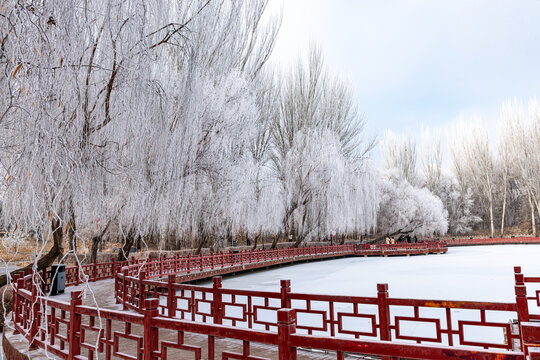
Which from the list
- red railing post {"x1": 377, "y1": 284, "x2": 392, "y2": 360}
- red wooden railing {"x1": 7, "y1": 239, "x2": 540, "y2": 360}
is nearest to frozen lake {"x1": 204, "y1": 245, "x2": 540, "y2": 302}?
red wooden railing {"x1": 7, "y1": 239, "x2": 540, "y2": 360}

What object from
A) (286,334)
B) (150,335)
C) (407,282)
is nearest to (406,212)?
(407,282)

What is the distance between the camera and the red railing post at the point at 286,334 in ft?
7.72

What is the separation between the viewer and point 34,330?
4.59 meters

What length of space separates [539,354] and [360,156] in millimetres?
23526

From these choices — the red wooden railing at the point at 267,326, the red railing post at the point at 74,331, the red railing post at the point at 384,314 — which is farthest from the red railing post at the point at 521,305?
the red railing post at the point at 74,331

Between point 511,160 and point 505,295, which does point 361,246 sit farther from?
point 511,160

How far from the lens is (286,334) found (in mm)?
2371

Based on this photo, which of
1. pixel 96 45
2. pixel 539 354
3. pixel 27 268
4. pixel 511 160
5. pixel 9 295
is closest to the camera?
pixel 539 354

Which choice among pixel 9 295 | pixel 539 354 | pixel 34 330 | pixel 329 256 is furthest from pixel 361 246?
pixel 539 354

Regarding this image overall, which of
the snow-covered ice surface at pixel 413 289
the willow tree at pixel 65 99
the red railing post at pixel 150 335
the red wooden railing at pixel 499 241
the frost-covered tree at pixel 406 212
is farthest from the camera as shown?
the red wooden railing at pixel 499 241

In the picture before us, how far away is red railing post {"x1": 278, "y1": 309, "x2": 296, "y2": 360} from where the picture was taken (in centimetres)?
235

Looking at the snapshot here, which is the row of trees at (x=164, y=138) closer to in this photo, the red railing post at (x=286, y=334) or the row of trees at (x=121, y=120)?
the row of trees at (x=121, y=120)

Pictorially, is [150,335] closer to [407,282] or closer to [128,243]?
[128,243]

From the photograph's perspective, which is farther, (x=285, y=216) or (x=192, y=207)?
(x=285, y=216)
